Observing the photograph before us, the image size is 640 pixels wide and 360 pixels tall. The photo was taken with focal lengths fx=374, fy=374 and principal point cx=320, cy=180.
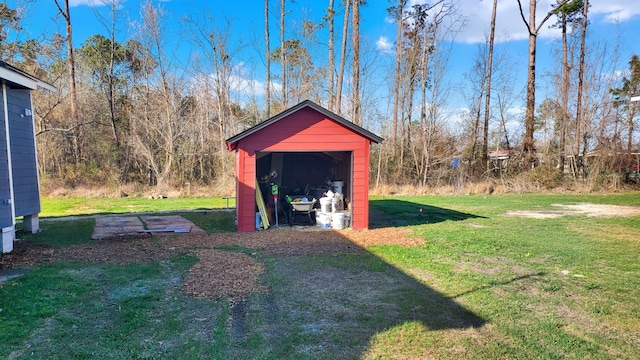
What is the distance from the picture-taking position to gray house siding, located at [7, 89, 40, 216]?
22.9ft

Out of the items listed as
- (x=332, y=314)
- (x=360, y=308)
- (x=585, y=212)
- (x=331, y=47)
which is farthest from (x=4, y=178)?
(x=331, y=47)

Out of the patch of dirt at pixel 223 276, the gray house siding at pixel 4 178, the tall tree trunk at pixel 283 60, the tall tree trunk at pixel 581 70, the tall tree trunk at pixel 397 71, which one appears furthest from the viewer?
the tall tree trunk at pixel 581 70

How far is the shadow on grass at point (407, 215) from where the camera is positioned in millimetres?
10250

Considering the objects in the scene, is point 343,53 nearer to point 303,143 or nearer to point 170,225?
point 303,143

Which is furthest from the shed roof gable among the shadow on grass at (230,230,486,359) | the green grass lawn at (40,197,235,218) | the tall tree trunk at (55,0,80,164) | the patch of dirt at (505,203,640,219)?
the tall tree trunk at (55,0,80,164)

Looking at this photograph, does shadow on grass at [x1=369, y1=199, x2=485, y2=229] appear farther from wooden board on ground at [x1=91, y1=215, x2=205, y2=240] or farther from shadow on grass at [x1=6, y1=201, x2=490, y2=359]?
wooden board on ground at [x1=91, y1=215, x2=205, y2=240]

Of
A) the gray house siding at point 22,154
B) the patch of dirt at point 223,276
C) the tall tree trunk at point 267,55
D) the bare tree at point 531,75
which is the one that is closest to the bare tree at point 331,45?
the tall tree trunk at point 267,55

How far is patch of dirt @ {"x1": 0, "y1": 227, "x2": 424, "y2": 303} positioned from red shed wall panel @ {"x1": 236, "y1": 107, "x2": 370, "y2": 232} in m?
0.60

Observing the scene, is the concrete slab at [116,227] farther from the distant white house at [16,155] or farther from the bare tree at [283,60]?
the bare tree at [283,60]

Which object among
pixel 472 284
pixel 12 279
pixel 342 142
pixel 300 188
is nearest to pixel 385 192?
pixel 300 188

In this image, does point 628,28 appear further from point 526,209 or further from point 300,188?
point 300,188

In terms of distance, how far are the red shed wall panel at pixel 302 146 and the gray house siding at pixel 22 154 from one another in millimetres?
4165

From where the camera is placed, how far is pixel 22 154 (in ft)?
24.1

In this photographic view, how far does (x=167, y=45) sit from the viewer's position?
18562 mm
